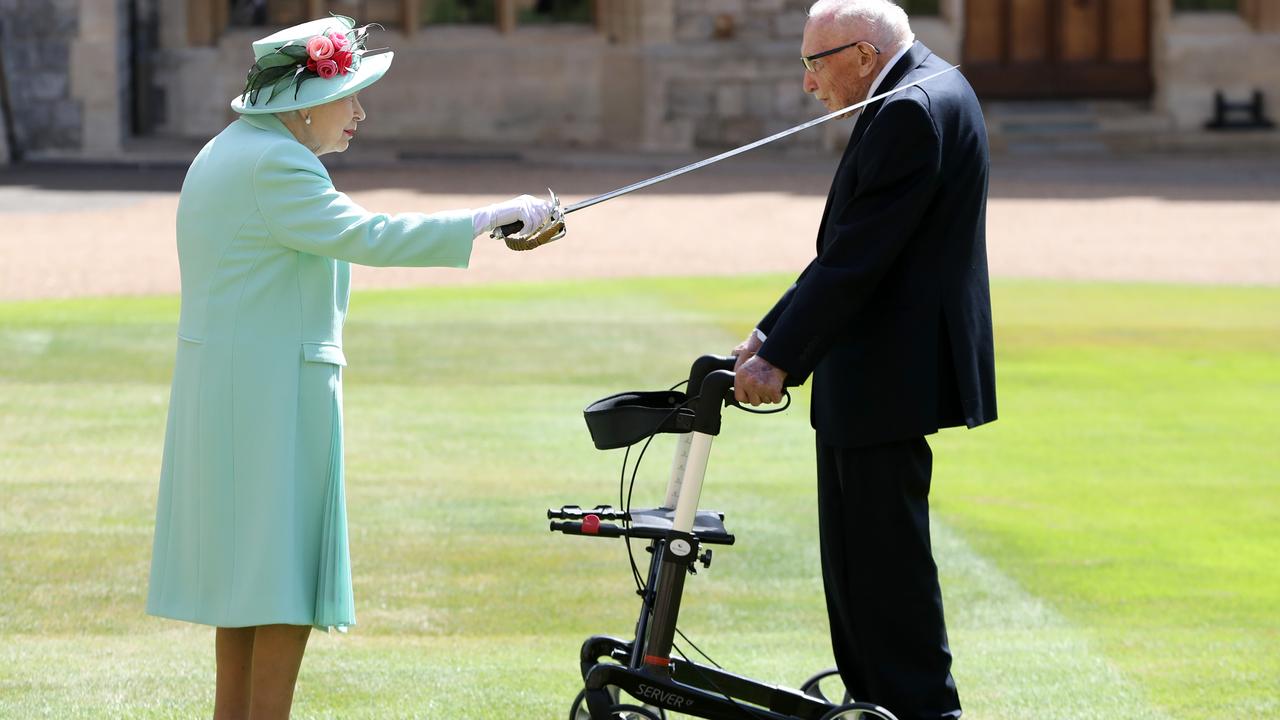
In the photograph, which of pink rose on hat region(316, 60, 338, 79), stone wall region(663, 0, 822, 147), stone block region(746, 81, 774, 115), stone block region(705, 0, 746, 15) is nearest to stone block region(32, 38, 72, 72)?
stone wall region(663, 0, 822, 147)

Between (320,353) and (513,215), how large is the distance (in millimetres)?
501

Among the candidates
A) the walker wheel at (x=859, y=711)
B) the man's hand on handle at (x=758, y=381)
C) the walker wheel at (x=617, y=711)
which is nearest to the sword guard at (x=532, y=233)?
the man's hand on handle at (x=758, y=381)

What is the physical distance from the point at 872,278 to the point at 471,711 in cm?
173

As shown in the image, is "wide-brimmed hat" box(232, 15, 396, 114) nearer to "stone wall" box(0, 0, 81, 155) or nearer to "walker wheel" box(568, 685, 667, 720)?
"walker wheel" box(568, 685, 667, 720)

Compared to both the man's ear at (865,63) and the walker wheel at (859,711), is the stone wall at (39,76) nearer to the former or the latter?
the man's ear at (865,63)

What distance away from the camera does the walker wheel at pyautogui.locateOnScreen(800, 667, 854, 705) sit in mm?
4414

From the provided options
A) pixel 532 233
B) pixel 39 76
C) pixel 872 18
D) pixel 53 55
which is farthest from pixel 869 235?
pixel 39 76

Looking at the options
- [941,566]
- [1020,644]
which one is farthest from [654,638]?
[941,566]

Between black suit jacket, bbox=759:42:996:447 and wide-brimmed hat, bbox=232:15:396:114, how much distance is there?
1.05m

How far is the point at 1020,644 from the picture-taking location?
5586 mm

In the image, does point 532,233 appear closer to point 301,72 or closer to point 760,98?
point 301,72

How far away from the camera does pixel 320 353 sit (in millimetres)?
3779

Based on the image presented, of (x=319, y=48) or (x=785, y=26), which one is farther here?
(x=785, y=26)

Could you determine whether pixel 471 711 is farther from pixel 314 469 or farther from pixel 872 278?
pixel 872 278
